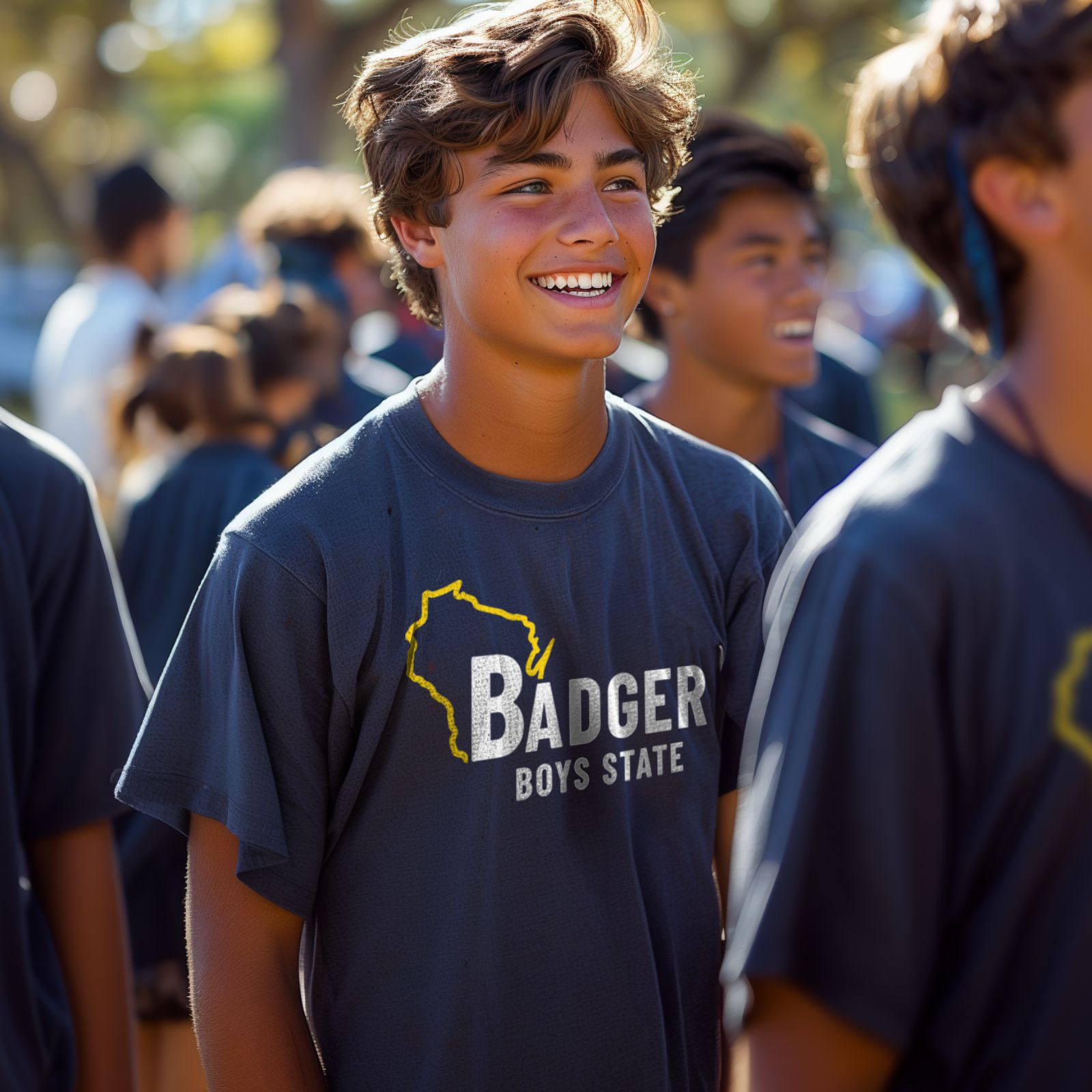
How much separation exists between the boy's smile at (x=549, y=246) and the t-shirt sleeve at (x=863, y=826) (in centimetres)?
92

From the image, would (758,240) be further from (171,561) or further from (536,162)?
(536,162)

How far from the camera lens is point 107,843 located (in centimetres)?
261

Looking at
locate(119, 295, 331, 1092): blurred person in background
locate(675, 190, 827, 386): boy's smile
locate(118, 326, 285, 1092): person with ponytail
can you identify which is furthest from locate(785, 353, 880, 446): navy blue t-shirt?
locate(118, 326, 285, 1092): person with ponytail

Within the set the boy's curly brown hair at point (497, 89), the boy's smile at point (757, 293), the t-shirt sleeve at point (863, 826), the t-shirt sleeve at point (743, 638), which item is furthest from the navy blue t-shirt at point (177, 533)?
the t-shirt sleeve at point (863, 826)

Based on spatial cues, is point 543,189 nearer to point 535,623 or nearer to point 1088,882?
point 535,623

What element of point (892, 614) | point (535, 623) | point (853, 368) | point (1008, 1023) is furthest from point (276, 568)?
point (853, 368)

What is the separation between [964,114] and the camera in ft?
5.34

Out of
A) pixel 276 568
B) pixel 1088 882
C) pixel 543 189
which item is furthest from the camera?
pixel 543 189

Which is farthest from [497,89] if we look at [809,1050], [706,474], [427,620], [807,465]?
[807,465]

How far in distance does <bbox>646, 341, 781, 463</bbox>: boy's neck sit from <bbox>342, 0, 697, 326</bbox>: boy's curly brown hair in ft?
4.93

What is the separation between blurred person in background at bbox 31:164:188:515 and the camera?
694 cm

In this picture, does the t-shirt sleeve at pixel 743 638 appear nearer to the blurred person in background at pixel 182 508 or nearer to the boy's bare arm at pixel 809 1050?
the boy's bare arm at pixel 809 1050

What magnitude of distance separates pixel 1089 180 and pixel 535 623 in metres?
1.02

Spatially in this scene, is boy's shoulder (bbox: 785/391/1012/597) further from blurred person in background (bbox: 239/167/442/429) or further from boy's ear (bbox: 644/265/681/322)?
blurred person in background (bbox: 239/167/442/429)
